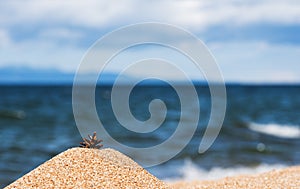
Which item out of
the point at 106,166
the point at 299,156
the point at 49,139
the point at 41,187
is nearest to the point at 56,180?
the point at 41,187

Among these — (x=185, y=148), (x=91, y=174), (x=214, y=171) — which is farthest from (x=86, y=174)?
(x=185, y=148)

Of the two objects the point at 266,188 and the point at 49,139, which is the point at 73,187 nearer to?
the point at 266,188

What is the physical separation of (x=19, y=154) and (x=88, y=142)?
7823 mm

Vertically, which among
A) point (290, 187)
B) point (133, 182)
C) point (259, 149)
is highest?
point (259, 149)

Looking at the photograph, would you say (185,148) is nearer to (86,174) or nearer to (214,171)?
(214,171)

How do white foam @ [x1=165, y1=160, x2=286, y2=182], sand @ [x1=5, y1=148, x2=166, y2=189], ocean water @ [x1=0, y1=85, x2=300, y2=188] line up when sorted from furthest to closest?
ocean water @ [x1=0, y1=85, x2=300, y2=188]
white foam @ [x1=165, y1=160, x2=286, y2=182]
sand @ [x1=5, y1=148, x2=166, y2=189]

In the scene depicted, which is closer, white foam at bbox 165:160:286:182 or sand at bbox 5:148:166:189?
sand at bbox 5:148:166:189

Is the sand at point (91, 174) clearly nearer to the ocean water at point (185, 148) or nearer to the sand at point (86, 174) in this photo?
the sand at point (86, 174)

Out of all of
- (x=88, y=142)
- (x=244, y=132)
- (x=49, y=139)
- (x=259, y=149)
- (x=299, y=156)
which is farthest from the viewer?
(x=244, y=132)

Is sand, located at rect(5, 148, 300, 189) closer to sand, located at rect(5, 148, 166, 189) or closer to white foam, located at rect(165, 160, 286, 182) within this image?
sand, located at rect(5, 148, 166, 189)

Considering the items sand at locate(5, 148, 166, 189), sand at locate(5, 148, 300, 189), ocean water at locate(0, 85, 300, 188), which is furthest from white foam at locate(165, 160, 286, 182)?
sand at locate(5, 148, 166, 189)

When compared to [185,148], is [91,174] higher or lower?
lower

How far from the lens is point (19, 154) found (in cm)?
1357

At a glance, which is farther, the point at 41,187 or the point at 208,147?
the point at 208,147
